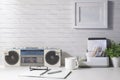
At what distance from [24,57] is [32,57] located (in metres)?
0.08

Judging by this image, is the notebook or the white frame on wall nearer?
the notebook

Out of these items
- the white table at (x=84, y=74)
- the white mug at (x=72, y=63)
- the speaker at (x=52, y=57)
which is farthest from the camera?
the speaker at (x=52, y=57)

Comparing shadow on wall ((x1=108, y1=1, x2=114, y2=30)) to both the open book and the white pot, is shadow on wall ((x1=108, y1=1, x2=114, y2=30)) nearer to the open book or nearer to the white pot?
the white pot

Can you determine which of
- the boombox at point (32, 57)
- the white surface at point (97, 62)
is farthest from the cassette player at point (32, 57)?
the white surface at point (97, 62)

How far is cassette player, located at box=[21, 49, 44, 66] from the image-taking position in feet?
7.68

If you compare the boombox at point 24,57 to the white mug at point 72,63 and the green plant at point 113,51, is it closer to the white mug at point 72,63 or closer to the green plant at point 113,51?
the white mug at point 72,63

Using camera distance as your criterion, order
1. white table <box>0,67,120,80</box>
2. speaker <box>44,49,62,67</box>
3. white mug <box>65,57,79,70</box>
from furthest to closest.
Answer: speaker <box>44,49,62,67</box> < white mug <box>65,57,79,70</box> < white table <box>0,67,120,80</box>

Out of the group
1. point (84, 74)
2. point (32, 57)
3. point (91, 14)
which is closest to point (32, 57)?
point (32, 57)

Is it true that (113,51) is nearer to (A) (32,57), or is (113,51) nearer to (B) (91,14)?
(B) (91,14)

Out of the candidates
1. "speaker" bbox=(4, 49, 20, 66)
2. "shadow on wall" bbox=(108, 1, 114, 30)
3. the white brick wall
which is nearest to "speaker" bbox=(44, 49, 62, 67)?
the white brick wall

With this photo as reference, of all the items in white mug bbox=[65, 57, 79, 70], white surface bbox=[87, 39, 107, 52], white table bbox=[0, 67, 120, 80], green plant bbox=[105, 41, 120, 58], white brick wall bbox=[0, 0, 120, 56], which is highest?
white brick wall bbox=[0, 0, 120, 56]

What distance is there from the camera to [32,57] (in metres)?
2.35

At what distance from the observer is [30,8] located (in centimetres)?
244

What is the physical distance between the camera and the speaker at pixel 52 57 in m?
2.33
